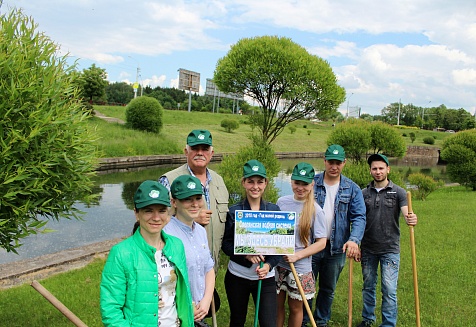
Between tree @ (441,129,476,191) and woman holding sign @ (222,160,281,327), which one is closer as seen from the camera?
woman holding sign @ (222,160,281,327)

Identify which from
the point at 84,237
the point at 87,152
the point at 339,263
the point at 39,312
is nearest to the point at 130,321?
the point at 87,152

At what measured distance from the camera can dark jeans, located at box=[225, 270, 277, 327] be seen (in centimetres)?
361

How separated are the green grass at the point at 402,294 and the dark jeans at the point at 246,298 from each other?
1351 millimetres

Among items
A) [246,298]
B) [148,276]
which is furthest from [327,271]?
[148,276]

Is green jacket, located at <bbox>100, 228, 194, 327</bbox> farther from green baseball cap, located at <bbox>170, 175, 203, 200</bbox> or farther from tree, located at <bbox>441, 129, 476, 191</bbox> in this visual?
tree, located at <bbox>441, 129, 476, 191</bbox>

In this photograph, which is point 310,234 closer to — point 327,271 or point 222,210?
point 327,271

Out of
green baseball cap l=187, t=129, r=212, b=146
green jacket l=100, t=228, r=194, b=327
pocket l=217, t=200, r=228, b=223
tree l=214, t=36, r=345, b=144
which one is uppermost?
tree l=214, t=36, r=345, b=144

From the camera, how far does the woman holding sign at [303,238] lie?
394 cm

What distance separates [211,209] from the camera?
3.68m

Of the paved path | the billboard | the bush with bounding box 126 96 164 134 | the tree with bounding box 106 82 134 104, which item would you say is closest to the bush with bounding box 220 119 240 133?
the bush with bounding box 126 96 164 134

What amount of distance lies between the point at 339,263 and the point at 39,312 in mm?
3587

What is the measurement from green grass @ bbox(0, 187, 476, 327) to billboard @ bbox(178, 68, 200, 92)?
57297mm

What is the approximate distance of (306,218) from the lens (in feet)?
12.9

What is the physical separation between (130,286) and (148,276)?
0.12m
